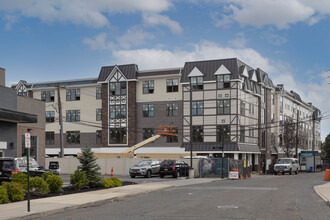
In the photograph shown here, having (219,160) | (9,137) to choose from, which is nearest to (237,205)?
(9,137)

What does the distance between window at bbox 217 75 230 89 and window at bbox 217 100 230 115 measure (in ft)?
6.39

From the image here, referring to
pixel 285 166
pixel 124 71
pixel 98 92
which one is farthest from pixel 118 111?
pixel 285 166

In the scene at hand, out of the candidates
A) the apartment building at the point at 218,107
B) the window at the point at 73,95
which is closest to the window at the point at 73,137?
the window at the point at 73,95

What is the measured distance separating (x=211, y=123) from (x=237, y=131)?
11.7 ft

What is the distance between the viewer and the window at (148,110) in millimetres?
60375

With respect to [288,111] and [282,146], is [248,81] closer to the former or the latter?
[282,146]

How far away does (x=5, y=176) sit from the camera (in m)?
22.2

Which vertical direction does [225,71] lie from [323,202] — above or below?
above

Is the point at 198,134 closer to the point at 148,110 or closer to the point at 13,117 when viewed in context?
the point at 148,110

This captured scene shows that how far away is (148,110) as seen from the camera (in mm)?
60594

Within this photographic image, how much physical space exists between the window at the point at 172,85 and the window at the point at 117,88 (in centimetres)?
630

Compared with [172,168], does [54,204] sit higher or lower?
higher

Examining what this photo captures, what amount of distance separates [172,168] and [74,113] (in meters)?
32.1

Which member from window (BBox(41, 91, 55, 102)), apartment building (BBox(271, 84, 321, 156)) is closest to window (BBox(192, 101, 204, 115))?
apartment building (BBox(271, 84, 321, 156))
